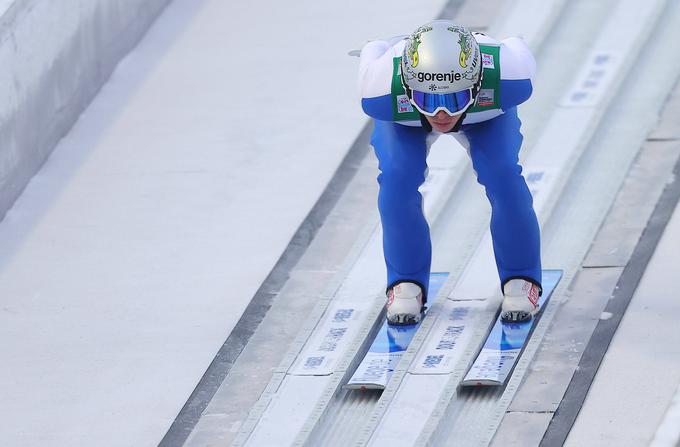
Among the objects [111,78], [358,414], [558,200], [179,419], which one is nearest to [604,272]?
[558,200]

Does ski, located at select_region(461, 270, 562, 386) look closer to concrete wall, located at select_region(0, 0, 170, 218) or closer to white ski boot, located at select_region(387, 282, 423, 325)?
white ski boot, located at select_region(387, 282, 423, 325)

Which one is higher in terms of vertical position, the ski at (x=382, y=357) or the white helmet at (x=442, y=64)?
the white helmet at (x=442, y=64)

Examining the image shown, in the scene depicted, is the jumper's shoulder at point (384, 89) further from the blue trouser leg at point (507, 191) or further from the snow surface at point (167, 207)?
the snow surface at point (167, 207)

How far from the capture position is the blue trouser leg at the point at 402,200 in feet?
18.5

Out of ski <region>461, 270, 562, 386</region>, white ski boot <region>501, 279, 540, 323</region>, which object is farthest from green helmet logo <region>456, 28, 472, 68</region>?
ski <region>461, 270, 562, 386</region>

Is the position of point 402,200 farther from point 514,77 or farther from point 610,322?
point 610,322

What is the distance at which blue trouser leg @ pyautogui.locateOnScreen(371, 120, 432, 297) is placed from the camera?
222 inches

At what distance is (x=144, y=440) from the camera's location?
543cm

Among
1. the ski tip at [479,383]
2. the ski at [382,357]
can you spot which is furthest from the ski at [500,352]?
the ski at [382,357]

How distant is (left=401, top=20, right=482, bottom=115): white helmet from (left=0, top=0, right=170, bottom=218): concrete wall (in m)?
2.23

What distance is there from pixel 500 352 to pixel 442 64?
1069 millimetres

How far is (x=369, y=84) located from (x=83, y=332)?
147cm

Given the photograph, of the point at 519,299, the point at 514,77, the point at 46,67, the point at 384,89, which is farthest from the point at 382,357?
the point at 46,67

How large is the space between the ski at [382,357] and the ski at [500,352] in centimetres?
27
